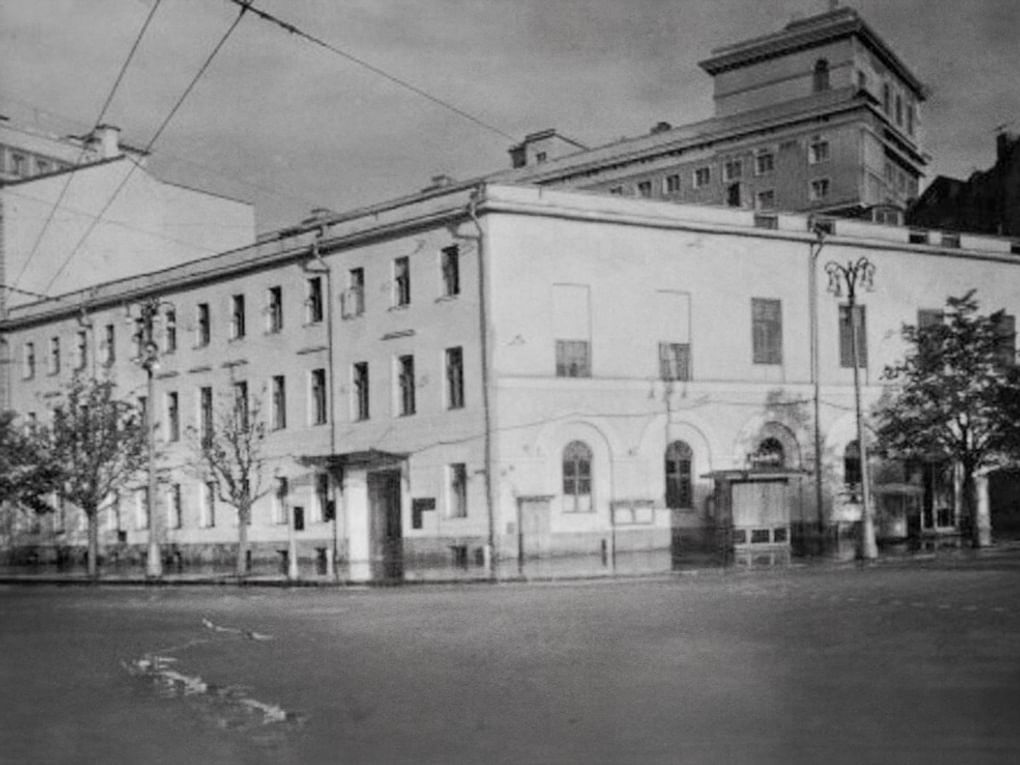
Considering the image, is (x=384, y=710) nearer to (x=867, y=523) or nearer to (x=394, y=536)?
(x=867, y=523)

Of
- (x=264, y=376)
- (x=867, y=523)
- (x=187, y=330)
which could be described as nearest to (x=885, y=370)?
(x=867, y=523)

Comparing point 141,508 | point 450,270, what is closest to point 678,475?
point 450,270

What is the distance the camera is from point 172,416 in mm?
45219

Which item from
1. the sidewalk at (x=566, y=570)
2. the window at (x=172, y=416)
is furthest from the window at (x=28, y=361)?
the sidewalk at (x=566, y=570)

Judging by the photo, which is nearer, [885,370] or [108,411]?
[885,370]

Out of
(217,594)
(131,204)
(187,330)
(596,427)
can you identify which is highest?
(131,204)

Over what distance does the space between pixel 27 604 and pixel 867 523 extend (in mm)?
20153

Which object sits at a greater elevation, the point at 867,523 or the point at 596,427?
the point at 596,427

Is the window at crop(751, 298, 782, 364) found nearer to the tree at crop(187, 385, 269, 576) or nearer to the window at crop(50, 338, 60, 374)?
the tree at crop(187, 385, 269, 576)

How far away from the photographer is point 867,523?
31.8m

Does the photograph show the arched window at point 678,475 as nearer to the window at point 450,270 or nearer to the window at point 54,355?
the window at point 450,270

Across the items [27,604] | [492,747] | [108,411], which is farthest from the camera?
[108,411]

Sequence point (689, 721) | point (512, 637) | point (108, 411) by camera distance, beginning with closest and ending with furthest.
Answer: point (689, 721) → point (512, 637) → point (108, 411)

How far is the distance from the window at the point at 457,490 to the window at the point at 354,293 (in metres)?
6.24
